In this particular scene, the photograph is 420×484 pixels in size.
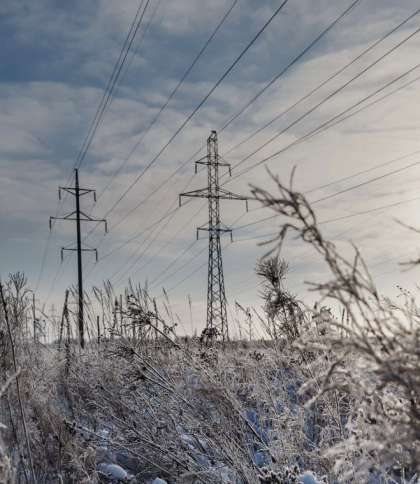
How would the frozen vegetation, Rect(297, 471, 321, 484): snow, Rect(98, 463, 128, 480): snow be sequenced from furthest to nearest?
Rect(98, 463, 128, 480): snow, Rect(297, 471, 321, 484): snow, the frozen vegetation

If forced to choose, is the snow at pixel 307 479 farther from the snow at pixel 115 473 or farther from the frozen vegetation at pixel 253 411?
the snow at pixel 115 473

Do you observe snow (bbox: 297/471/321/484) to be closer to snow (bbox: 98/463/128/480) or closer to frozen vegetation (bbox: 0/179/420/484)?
frozen vegetation (bbox: 0/179/420/484)

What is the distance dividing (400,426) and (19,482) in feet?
12.7

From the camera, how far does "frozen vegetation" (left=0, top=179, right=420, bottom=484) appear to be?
111 centimetres

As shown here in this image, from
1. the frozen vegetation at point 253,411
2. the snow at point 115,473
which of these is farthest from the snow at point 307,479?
the snow at point 115,473

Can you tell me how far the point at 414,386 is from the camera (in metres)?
1.02

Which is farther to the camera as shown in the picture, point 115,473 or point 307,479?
point 115,473

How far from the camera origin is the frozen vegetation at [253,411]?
3.63 ft

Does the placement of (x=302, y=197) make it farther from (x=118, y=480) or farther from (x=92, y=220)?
(x=92, y=220)

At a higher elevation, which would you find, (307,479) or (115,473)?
(307,479)

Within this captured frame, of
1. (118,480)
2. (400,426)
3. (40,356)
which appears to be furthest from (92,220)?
(400,426)

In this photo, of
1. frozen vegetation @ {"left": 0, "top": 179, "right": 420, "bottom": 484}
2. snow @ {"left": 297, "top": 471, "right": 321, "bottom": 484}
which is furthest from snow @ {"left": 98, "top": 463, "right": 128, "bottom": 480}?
snow @ {"left": 297, "top": 471, "right": 321, "bottom": 484}

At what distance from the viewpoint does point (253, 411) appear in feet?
15.5

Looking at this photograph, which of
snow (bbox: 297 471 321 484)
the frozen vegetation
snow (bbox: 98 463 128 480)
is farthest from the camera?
snow (bbox: 98 463 128 480)
